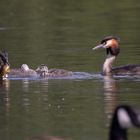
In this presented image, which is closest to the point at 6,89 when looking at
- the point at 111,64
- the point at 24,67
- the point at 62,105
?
the point at 24,67

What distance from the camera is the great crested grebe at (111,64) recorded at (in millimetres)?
21172

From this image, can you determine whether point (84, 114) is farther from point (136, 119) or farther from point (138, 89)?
point (136, 119)

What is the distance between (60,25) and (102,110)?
1583 centimetres

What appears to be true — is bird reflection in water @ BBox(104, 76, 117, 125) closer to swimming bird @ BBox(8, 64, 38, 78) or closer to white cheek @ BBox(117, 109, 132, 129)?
swimming bird @ BBox(8, 64, 38, 78)

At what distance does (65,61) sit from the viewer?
23078 millimetres

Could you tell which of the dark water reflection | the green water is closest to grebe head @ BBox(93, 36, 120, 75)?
the green water

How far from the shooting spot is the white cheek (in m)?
→ 11.6

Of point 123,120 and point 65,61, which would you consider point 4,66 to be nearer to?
point 65,61

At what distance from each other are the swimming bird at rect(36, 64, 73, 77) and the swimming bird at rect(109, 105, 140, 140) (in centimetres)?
880

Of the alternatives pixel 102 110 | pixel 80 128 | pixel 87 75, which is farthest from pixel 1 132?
pixel 87 75

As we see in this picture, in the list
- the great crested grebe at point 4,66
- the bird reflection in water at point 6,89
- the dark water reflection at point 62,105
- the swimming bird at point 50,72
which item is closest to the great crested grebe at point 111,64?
the dark water reflection at point 62,105

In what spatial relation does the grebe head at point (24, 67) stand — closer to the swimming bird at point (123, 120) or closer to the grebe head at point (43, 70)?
the grebe head at point (43, 70)

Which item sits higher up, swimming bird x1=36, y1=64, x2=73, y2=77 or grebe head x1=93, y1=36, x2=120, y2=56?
grebe head x1=93, y1=36, x2=120, y2=56

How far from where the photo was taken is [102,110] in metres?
16.4
